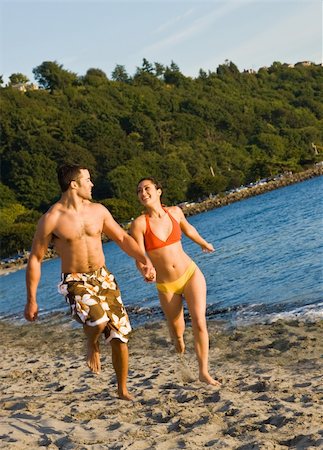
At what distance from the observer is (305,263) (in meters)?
16.2

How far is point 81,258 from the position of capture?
5445 mm

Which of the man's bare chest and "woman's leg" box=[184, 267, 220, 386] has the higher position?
the man's bare chest

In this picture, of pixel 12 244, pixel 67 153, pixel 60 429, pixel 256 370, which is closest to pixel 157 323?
pixel 256 370

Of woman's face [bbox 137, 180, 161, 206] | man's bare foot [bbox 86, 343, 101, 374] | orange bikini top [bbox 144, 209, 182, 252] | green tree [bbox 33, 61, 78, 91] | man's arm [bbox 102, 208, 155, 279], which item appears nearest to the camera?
man's arm [bbox 102, 208, 155, 279]

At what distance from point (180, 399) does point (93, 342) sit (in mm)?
1051

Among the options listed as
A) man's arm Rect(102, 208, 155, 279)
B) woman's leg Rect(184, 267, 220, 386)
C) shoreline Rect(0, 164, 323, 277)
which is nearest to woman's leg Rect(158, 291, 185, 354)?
woman's leg Rect(184, 267, 220, 386)

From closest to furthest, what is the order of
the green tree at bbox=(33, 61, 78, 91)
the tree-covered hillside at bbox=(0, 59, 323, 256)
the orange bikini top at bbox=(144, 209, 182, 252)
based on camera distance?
the orange bikini top at bbox=(144, 209, 182, 252) → the tree-covered hillside at bbox=(0, 59, 323, 256) → the green tree at bbox=(33, 61, 78, 91)

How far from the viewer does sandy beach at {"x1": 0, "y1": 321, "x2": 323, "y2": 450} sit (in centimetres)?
471

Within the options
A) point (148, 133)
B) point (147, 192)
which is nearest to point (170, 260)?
point (147, 192)

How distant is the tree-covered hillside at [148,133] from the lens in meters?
103

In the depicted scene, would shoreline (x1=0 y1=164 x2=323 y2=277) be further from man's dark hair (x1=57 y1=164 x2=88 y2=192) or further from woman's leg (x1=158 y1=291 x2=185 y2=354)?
man's dark hair (x1=57 y1=164 x2=88 y2=192)

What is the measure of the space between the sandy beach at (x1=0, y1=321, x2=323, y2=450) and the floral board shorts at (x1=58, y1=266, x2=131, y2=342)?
2.51 feet

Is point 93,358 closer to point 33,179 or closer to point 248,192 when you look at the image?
point 248,192

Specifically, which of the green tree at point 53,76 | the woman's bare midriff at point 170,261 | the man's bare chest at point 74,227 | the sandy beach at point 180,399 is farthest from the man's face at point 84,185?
the green tree at point 53,76
